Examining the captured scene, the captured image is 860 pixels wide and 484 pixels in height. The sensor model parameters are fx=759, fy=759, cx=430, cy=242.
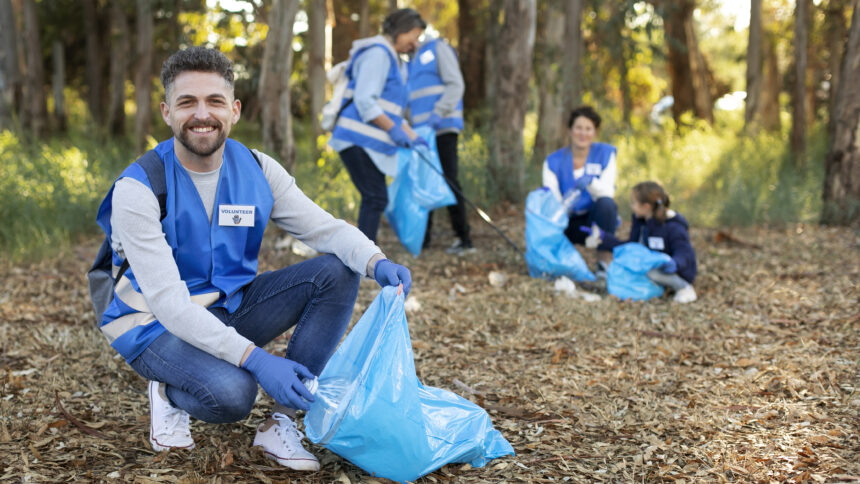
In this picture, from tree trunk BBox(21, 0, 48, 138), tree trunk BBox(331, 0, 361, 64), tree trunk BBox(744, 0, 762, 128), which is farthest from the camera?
tree trunk BBox(331, 0, 361, 64)

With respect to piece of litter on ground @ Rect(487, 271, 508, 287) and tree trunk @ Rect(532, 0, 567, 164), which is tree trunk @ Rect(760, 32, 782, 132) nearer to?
tree trunk @ Rect(532, 0, 567, 164)

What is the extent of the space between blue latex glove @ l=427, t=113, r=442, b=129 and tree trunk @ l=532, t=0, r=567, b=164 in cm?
290

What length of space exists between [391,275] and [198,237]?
62cm

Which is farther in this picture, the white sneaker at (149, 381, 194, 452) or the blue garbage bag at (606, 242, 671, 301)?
the blue garbage bag at (606, 242, 671, 301)

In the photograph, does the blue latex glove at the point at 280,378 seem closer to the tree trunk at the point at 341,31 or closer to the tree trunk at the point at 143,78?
the tree trunk at the point at 143,78

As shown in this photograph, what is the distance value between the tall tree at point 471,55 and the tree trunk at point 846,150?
560 centimetres

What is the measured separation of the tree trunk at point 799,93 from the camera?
8172 mm

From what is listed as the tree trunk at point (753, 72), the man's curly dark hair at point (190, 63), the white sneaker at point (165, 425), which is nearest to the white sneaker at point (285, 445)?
the white sneaker at point (165, 425)

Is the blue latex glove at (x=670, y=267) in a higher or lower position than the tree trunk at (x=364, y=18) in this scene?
lower

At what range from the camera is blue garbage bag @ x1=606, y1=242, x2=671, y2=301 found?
455 centimetres

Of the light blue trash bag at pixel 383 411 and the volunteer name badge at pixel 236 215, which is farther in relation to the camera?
the volunteer name badge at pixel 236 215

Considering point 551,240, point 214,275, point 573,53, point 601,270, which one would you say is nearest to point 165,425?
point 214,275

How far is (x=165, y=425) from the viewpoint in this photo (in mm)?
2510

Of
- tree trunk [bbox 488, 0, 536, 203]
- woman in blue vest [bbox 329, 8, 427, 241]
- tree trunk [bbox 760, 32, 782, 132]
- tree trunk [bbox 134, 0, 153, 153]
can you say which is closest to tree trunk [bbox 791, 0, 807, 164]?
tree trunk [bbox 488, 0, 536, 203]
